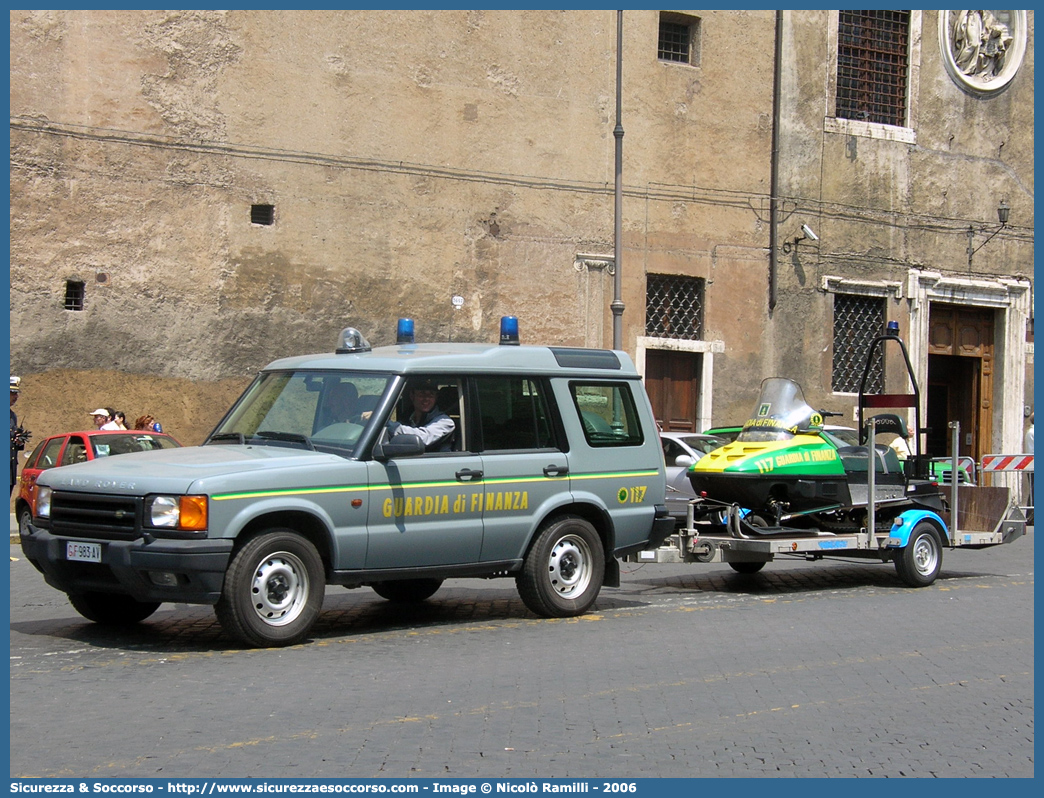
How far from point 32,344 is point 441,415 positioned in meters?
11.6

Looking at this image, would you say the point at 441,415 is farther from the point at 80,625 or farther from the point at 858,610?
the point at 858,610

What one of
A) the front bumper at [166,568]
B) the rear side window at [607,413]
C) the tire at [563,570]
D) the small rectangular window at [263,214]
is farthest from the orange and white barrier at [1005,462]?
the small rectangular window at [263,214]

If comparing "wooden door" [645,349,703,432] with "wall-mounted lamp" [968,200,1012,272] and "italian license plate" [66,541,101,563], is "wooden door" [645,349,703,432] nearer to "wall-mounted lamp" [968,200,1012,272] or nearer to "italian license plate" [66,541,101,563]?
"wall-mounted lamp" [968,200,1012,272]

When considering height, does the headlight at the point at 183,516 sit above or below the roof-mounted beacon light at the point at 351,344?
below

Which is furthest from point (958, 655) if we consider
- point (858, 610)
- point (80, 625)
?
point (80, 625)

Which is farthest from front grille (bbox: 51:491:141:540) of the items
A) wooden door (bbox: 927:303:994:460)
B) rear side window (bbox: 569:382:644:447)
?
wooden door (bbox: 927:303:994:460)

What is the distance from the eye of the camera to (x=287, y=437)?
30.1 feet

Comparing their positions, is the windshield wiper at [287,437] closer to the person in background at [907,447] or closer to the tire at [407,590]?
the tire at [407,590]

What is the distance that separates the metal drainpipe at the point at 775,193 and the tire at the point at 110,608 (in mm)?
17540

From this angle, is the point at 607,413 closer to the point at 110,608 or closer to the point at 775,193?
the point at 110,608

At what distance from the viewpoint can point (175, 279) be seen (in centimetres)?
1991

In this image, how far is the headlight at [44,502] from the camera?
28.6ft

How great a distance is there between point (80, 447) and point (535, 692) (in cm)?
1154

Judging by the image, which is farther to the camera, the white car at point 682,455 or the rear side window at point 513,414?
the white car at point 682,455
